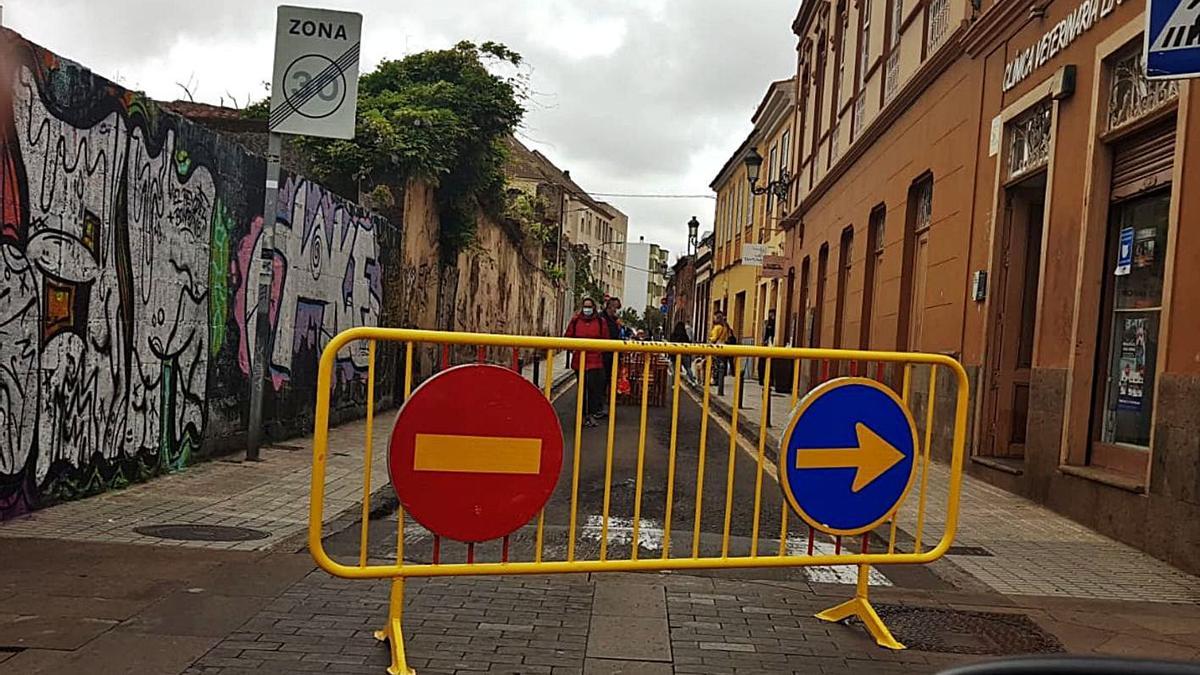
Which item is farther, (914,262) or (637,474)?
(914,262)

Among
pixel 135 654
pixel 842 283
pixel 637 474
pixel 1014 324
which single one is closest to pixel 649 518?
pixel 637 474

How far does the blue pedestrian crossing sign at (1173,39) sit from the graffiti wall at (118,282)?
18.6ft

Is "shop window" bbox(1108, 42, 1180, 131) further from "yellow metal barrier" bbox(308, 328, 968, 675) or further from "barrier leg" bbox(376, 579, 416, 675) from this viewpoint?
"barrier leg" bbox(376, 579, 416, 675)

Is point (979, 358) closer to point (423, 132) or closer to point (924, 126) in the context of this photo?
point (924, 126)

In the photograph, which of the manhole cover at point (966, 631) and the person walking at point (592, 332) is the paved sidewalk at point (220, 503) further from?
the person walking at point (592, 332)

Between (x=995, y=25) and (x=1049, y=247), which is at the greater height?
(x=995, y=25)

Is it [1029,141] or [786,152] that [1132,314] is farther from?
[786,152]

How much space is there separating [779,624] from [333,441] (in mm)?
6699

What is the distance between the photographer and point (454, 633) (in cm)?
420

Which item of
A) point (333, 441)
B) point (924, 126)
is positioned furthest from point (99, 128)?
point (924, 126)

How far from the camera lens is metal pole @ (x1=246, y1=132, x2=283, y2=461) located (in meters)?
8.23

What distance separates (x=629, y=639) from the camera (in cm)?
421

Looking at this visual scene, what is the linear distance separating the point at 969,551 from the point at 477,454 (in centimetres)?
394

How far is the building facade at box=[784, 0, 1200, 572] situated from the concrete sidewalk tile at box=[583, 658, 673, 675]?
12.8 ft
